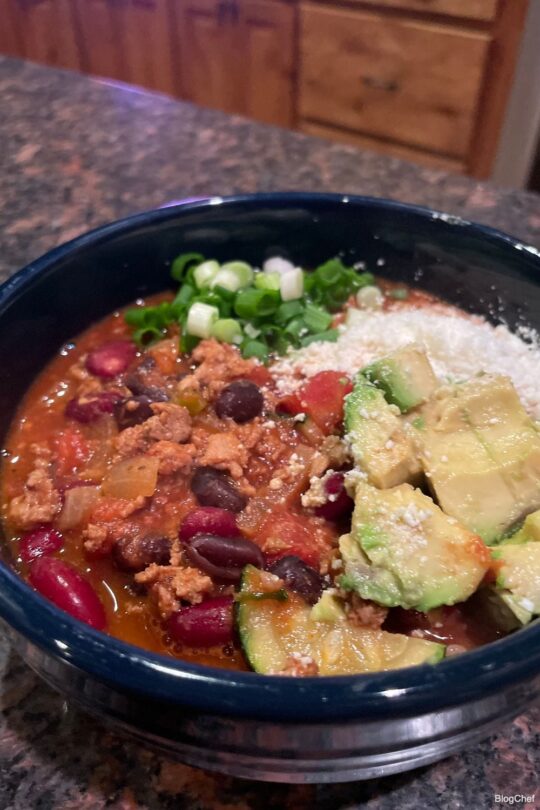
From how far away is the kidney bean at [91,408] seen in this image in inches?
62.2

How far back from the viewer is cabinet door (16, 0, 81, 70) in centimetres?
545

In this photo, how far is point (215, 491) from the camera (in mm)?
1349

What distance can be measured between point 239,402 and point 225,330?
288 mm

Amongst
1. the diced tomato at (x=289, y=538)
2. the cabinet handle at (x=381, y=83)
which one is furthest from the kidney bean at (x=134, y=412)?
the cabinet handle at (x=381, y=83)

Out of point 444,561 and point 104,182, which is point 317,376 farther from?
point 104,182

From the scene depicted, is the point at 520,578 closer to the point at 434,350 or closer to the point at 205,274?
the point at 434,350

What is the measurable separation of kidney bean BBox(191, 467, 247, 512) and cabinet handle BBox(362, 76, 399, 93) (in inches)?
136

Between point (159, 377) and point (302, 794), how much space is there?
952 millimetres

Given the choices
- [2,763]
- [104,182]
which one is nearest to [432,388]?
[2,763]

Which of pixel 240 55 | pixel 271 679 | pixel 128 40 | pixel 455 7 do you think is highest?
pixel 271 679

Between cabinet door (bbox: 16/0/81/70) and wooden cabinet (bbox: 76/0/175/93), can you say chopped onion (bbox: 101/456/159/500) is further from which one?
cabinet door (bbox: 16/0/81/70)

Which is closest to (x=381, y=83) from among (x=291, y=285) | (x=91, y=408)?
(x=291, y=285)

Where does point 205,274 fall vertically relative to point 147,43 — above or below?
above

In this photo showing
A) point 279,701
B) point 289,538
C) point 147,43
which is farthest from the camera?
point 147,43
